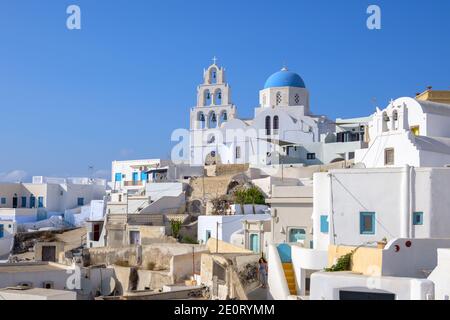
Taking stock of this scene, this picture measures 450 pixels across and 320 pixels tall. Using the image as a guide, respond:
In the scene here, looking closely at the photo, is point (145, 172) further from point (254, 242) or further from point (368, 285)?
point (368, 285)

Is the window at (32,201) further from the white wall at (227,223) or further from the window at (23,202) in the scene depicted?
the white wall at (227,223)

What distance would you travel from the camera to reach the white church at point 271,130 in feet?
126

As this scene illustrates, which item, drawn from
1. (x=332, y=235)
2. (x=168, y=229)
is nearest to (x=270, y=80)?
(x=168, y=229)

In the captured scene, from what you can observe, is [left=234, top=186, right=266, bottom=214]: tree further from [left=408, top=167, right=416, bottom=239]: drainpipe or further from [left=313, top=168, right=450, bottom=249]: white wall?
[left=408, top=167, right=416, bottom=239]: drainpipe

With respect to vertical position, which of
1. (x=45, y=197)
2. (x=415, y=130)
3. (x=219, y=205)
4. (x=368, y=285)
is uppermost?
(x=415, y=130)

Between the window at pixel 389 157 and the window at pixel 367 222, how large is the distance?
3569mm

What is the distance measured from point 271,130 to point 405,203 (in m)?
25.8

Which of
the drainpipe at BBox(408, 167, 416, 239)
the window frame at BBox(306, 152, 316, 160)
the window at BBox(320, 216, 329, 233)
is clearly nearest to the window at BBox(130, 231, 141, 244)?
the window at BBox(320, 216, 329, 233)

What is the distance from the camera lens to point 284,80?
4562 centimetres

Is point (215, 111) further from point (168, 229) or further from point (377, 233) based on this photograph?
point (377, 233)

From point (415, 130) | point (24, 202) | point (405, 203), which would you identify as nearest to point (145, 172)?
point (24, 202)

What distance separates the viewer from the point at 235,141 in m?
41.7
